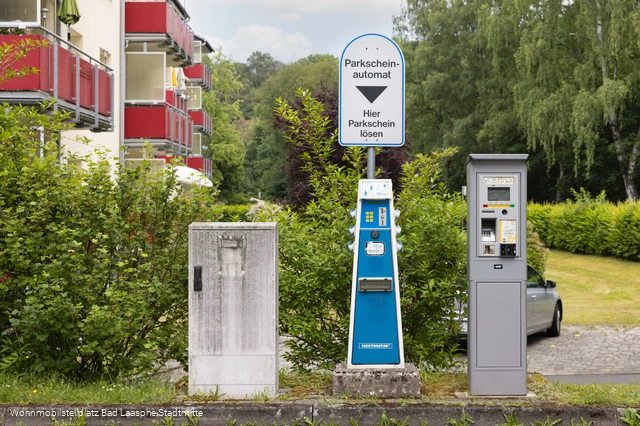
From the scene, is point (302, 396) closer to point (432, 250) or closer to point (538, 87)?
point (432, 250)

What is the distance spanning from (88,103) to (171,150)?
8677mm

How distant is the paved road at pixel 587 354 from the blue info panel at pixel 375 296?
462cm

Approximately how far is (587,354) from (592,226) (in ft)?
81.2

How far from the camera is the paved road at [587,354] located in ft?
37.4

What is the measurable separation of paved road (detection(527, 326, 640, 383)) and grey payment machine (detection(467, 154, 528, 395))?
4218 mm

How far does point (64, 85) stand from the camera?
50.4ft

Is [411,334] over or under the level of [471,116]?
under

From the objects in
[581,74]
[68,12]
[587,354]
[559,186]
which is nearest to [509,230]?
[587,354]

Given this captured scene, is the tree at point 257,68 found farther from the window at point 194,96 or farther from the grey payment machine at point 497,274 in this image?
the grey payment machine at point 497,274

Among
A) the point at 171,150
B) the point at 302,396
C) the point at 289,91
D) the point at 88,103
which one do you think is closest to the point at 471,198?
the point at 302,396

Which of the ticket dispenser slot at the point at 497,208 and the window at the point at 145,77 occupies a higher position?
the window at the point at 145,77

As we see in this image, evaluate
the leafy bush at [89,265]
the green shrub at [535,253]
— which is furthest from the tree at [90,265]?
the green shrub at [535,253]

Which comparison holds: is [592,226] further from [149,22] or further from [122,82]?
[122,82]

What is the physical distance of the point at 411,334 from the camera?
8102mm
